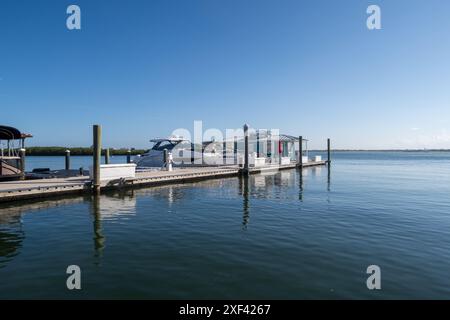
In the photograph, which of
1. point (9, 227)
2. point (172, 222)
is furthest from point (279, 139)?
point (9, 227)

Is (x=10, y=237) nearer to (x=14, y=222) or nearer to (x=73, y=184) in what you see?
(x=14, y=222)

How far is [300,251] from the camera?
7.75 m

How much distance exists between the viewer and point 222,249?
790 cm

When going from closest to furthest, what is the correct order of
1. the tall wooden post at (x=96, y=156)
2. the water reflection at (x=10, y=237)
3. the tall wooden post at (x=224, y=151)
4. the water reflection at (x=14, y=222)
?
the water reflection at (x=10, y=237)
the water reflection at (x=14, y=222)
the tall wooden post at (x=96, y=156)
the tall wooden post at (x=224, y=151)

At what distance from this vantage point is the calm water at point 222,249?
5.72 meters

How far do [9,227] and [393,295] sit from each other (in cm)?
1088

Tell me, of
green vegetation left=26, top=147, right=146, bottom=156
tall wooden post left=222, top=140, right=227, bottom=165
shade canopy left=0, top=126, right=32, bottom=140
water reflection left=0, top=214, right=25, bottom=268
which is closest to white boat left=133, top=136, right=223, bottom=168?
tall wooden post left=222, top=140, right=227, bottom=165

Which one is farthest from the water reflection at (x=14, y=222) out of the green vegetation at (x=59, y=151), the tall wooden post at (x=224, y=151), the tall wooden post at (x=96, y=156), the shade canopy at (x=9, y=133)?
the green vegetation at (x=59, y=151)

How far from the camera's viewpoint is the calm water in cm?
572

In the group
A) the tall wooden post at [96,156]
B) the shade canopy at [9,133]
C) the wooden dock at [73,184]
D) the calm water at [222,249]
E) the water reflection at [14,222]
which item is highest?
the shade canopy at [9,133]

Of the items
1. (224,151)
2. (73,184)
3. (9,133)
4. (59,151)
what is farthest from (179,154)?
(59,151)

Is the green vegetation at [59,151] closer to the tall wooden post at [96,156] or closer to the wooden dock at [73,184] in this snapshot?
the wooden dock at [73,184]

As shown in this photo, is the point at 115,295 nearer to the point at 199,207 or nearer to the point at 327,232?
the point at 327,232
